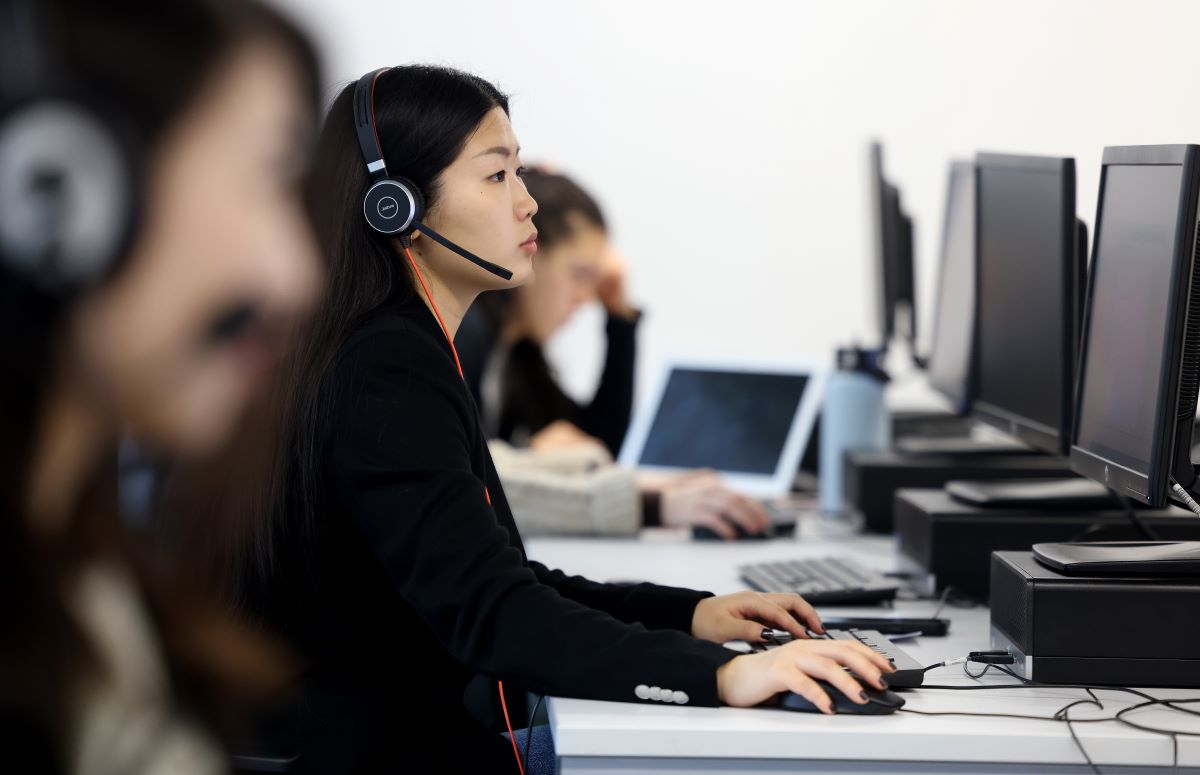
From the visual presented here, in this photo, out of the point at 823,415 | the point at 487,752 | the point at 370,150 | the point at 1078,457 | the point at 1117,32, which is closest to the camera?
the point at 487,752

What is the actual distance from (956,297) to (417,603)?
1269 millimetres

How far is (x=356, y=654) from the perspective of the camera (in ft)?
4.16

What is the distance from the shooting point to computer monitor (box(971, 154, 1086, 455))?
1.60 m

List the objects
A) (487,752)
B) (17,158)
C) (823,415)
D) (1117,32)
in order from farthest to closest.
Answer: (1117,32), (823,415), (487,752), (17,158)

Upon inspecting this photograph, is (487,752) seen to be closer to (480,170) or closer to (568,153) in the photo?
(480,170)

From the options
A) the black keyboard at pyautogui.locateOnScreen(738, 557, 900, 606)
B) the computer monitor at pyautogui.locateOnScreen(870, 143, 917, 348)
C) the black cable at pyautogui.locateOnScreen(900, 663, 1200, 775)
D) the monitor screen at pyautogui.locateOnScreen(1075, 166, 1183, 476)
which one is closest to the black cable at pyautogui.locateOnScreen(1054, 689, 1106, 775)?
the black cable at pyautogui.locateOnScreen(900, 663, 1200, 775)

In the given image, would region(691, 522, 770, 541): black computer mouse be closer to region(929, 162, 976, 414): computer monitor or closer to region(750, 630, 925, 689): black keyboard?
region(929, 162, 976, 414): computer monitor

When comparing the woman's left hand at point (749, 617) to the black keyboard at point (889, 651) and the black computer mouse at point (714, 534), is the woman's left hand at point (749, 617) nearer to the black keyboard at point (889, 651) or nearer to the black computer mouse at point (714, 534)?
the black keyboard at point (889, 651)

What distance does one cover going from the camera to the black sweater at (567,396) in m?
2.98

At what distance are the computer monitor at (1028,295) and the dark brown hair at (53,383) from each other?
47.9 inches

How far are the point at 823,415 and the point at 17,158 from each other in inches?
76.4

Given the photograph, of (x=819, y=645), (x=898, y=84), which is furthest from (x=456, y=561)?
(x=898, y=84)

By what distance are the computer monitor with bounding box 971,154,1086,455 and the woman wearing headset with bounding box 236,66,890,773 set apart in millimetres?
512

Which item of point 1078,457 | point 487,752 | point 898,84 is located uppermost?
point 898,84
